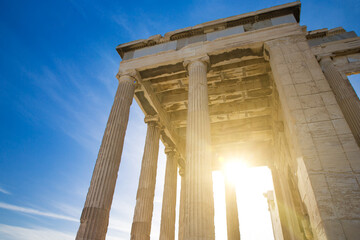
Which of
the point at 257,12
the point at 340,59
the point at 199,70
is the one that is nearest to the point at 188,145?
the point at 199,70

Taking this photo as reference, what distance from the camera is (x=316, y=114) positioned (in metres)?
11.0

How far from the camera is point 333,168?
927cm

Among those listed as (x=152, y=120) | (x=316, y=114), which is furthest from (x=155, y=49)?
(x=316, y=114)

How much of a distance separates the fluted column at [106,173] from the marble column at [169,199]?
9.23 m

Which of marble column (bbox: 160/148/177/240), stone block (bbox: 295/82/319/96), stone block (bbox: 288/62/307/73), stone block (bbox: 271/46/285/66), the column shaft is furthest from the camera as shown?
the column shaft

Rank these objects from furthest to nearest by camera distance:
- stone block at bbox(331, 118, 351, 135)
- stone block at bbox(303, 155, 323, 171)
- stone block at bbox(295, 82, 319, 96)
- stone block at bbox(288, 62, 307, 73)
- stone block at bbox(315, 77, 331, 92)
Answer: stone block at bbox(288, 62, 307, 73), stone block at bbox(295, 82, 319, 96), stone block at bbox(315, 77, 331, 92), stone block at bbox(331, 118, 351, 135), stone block at bbox(303, 155, 323, 171)

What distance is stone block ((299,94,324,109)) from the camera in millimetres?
11406

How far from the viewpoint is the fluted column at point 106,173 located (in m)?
11.4

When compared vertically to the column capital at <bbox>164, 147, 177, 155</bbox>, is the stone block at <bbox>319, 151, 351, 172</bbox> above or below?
below

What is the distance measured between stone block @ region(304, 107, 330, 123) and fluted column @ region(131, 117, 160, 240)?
12953 mm

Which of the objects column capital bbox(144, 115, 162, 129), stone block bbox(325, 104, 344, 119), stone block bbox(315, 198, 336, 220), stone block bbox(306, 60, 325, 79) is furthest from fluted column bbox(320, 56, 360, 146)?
column capital bbox(144, 115, 162, 129)

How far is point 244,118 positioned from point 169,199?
1321 cm

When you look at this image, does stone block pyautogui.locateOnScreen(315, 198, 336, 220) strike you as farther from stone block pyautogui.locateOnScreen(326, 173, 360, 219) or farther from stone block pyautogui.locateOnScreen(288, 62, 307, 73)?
stone block pyautogui.locateOnScreen(288, 62, 307, 73)

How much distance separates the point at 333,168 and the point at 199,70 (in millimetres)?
10176
